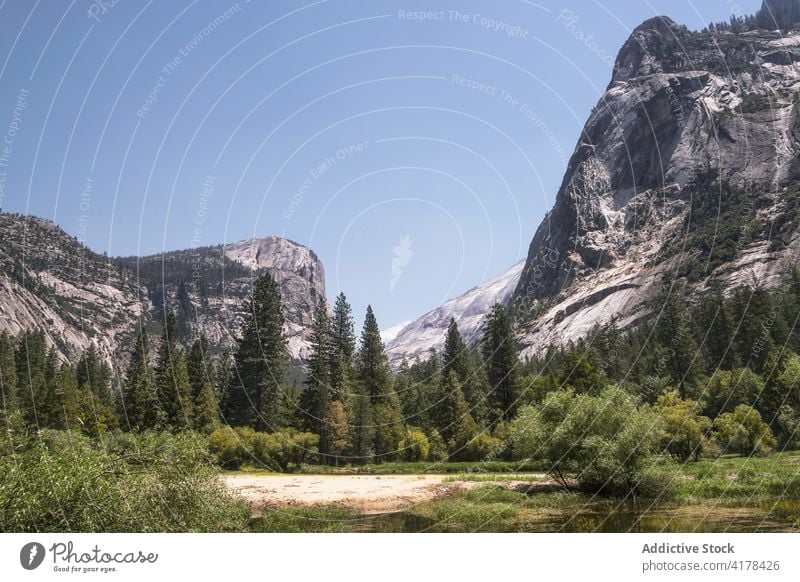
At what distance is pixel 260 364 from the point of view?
66.6 metres

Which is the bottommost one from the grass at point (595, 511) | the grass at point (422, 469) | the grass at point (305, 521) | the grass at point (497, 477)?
the grass at point (422, 469)

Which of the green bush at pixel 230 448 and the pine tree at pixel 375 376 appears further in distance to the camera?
the pine tree at pixel 375 376

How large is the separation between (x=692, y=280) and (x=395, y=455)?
394ft

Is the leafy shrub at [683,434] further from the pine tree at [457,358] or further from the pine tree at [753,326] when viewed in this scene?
the pine tree at [457,358]

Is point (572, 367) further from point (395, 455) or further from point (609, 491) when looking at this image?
point (609, 491)

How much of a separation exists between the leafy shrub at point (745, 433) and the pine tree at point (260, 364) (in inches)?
1645

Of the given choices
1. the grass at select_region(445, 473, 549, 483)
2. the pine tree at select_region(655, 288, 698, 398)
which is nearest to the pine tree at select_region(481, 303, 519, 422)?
the pine tree at select_region(655, 288, 698, 398)

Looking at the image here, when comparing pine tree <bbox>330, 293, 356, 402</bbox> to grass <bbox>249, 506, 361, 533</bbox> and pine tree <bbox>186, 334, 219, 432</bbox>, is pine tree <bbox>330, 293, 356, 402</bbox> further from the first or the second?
grass <bbox>249, 506, 361, 533</bbox>
